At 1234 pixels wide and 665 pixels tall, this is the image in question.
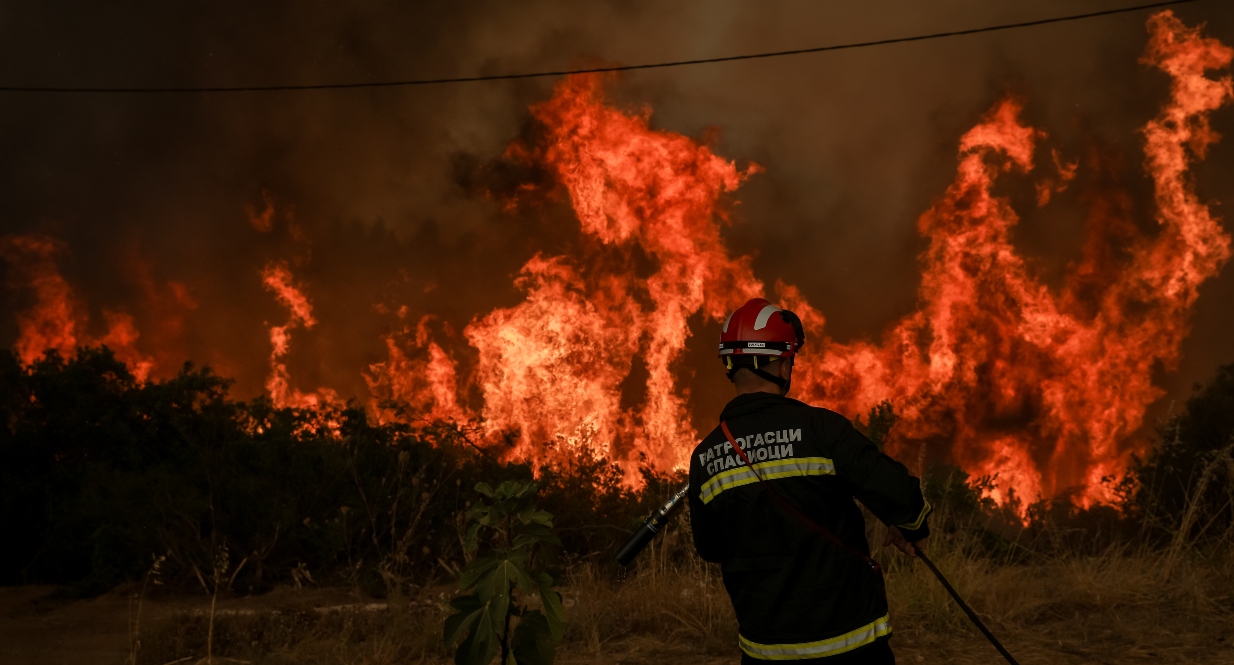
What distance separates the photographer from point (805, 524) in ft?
10.9

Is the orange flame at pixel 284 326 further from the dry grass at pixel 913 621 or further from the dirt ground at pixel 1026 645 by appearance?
the dry grass at pixel 913 621

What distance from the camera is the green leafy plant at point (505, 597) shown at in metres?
4.05

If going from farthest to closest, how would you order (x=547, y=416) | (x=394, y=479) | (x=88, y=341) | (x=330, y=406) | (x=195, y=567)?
(x=88, y=341) < (x=547, y=416) < (x=330, y=406) < (x=394, y=479) < (x=195, y=567)

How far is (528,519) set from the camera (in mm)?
4359

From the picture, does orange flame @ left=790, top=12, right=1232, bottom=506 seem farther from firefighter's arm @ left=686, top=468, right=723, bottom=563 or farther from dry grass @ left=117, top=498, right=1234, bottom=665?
firefighter's arm @ left=686, top=468, right=723, bottom=563

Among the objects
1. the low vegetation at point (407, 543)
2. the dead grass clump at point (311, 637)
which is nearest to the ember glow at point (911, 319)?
the low vegetation at point (407, 543)

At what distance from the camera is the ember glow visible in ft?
61.2

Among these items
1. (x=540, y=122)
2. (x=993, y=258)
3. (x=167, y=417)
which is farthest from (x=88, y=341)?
(x=993, y=258)

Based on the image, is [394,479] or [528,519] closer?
[528,519]

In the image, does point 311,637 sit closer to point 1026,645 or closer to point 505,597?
point 505,597

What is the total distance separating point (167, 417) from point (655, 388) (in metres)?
9.30

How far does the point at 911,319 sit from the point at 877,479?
1681cm

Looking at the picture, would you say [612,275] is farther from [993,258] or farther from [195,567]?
[195,567]

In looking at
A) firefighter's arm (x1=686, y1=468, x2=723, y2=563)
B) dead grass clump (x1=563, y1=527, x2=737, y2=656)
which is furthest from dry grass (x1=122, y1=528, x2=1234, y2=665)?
firefighter's arm (x1=686, y1=468, x2=723, y2=563)
